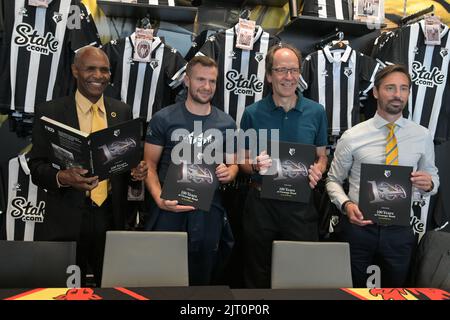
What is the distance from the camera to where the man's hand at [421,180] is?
7.92ft

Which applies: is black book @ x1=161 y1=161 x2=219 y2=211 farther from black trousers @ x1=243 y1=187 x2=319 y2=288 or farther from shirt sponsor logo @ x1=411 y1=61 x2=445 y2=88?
shirt sponsor logo @ x1=411 y1=61 x2=445 y2=88

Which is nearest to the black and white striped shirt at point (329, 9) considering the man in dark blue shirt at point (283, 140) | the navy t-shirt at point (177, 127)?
the man in dark blue shirt at point (283, 140)

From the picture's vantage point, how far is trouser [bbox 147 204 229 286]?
2.54m

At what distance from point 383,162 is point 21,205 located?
2.59 m

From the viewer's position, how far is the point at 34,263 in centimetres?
200

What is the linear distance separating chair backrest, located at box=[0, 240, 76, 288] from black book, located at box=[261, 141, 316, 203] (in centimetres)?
108

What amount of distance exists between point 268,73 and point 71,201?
1.38m

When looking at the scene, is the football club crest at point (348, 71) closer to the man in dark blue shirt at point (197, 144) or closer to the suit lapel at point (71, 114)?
the man in dark blue shirt at point (197, 144)

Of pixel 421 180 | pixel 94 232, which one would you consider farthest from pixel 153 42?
pixel 421 180

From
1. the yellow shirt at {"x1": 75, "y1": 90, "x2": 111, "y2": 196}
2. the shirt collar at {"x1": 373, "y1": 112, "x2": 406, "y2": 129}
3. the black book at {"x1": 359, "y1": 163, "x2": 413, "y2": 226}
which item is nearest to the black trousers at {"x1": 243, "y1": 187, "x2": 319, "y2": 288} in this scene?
the black book at {"x1": 359, "y1": 163, "x2": 413, "y2": 226}

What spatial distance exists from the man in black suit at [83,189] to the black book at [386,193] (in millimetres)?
1230

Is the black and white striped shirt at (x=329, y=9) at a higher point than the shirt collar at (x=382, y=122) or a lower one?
higher

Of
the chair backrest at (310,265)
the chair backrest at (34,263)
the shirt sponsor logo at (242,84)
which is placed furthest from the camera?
the shirt sponsor logo at (242,84)
